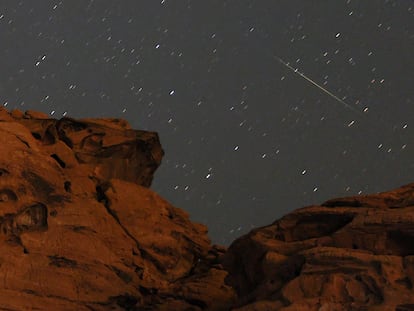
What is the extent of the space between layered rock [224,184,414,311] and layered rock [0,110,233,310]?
374 centimetres

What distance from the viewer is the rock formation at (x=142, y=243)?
648 inches

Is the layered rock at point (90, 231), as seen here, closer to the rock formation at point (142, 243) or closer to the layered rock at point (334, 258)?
the rock formation at point (142, 243)

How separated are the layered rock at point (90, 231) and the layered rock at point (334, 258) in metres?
3.74

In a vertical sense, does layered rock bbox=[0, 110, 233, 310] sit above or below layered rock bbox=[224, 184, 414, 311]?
above

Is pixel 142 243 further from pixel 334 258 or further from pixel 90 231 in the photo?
pixel 334 258

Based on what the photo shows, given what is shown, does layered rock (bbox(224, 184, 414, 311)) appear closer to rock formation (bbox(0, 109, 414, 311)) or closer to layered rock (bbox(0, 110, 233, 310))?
rock formation (bbox(0, 109, 414, 311))

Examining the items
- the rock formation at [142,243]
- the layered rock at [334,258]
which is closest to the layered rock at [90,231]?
the rock formation at [142,243]

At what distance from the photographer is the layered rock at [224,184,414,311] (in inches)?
618

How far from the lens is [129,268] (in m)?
23.6

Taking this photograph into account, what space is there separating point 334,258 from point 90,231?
413 inches

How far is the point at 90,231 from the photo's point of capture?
23.5 meters

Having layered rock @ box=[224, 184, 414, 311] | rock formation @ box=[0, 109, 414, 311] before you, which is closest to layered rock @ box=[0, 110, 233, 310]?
rock formation @ box=[0, 109, 414, 311]

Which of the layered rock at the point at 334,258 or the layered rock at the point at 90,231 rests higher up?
the layered rock at the point at 90,231

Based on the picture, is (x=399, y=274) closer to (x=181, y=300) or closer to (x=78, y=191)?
(x=181, y=300)
